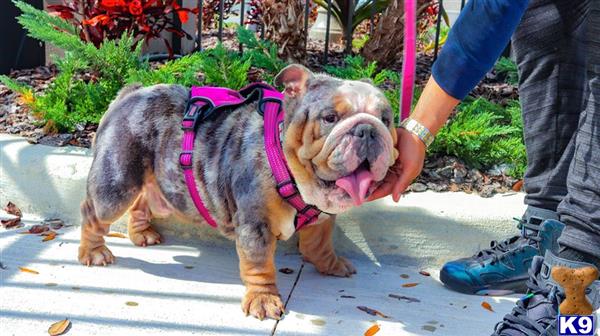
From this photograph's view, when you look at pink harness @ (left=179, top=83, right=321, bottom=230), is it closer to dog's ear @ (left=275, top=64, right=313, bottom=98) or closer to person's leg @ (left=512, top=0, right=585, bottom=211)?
dog's ear @ (left=275, top=64, right=313, bottom=98)

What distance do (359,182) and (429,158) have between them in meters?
1.66

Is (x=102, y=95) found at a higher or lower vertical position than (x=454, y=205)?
higher

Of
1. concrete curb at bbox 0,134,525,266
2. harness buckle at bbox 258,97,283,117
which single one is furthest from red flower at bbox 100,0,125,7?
harness buckle at bbox 258,97,283,117

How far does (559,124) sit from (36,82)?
3867 mm

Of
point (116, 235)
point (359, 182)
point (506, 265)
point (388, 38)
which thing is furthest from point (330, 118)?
point (388, 38)

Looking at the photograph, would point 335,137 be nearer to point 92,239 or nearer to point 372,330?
point 372,330

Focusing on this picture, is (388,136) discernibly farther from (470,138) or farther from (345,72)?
(345,72)

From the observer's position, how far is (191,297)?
3041mm

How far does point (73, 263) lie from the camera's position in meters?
3.34

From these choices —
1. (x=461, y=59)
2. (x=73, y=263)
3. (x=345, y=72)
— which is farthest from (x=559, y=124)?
(x=73, y=263)

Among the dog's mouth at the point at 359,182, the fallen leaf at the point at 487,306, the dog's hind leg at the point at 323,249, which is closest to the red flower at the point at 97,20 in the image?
the dog's hind leg at the point at 323,249

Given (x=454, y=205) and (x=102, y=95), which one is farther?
(x=102, y=95)

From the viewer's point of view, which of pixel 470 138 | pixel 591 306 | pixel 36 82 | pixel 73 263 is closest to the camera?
pixel 591 306

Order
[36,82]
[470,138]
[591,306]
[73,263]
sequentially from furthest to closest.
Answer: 1. [36,82]
2. [470,138]
3. [73,263]
4. [591,306]
